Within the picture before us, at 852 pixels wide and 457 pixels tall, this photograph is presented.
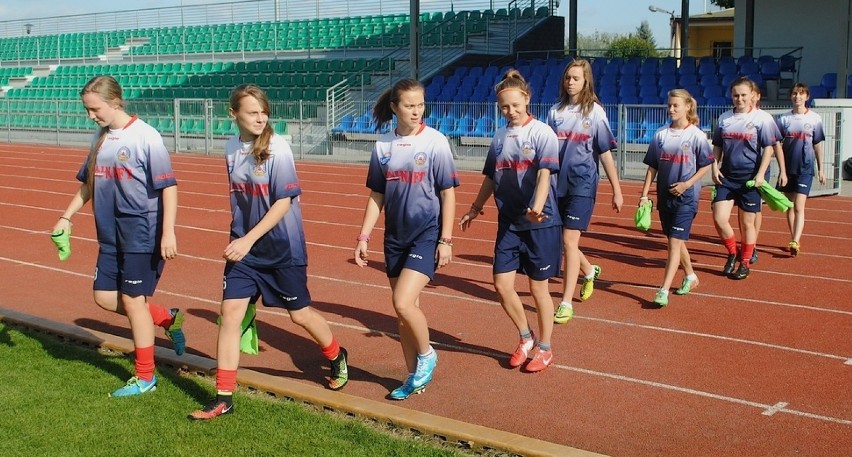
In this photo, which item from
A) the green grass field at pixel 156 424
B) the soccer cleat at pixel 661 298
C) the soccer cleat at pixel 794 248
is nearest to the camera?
the green grass field at pixel 156 424

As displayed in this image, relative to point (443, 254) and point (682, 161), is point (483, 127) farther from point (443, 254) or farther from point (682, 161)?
point (443, 254)

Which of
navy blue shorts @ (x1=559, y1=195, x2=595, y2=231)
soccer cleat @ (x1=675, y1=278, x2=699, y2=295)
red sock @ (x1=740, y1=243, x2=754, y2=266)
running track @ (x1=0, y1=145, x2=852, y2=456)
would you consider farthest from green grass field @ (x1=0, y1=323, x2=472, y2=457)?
red sock @ (x1=740, y1=243, x2=754, y2=266)

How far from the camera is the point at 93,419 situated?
550cm

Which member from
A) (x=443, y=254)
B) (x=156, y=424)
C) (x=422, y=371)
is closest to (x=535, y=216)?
(x=443, y=254)

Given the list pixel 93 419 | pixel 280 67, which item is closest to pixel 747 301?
pixel 93 419

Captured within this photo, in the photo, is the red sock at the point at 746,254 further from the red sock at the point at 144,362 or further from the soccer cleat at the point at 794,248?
the red sock at the point at 144,362

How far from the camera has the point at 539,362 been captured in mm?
6562

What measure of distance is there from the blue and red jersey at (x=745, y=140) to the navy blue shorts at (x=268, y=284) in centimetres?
561

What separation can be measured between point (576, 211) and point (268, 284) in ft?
10.4

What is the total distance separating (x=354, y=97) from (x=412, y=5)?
3645 millimetres

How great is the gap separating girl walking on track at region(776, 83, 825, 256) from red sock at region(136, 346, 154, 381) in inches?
308

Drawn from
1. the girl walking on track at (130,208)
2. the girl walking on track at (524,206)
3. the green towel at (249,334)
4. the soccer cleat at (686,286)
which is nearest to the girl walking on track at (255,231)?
the green towel at (249,334)

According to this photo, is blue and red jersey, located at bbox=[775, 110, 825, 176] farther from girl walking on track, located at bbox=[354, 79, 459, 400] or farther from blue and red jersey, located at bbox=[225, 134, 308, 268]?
blue and red jersey, located at bbox=[225, 134, 308, 268]

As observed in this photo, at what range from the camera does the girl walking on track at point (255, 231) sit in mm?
5430
